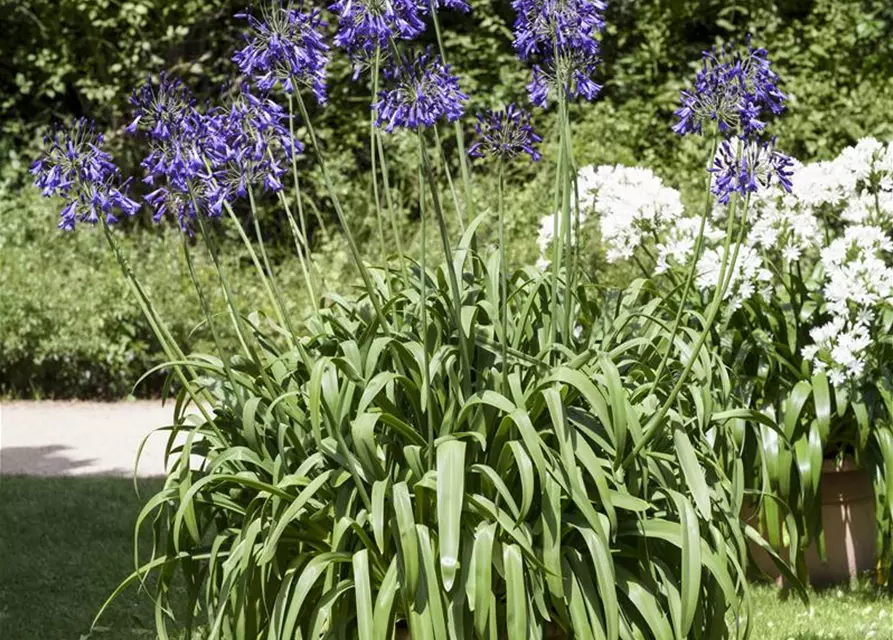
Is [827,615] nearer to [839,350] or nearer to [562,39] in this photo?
[839,350]

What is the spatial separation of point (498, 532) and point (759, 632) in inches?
59.5

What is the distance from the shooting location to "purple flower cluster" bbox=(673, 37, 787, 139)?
307 cm

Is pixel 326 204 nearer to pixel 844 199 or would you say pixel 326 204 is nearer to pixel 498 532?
pixel 844 199

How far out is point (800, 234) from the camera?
4738 millimetres

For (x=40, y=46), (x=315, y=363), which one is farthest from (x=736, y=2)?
(x=315, y=363)

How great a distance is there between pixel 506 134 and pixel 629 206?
4.68 ft

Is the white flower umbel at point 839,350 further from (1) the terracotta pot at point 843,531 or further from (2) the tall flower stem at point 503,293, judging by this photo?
(2) the tall flower stem at point 503,293

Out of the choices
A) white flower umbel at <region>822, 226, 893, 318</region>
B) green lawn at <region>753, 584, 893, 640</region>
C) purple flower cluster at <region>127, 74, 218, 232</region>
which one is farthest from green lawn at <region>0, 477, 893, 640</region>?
purple flower cluster at <region>127, 74, 218, 232</region>

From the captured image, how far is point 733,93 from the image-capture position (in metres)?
3.08

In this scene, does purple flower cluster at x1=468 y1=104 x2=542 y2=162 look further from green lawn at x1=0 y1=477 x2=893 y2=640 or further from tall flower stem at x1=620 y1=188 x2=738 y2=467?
green lawn at x1=0 y1=477 x2=893 y2=640

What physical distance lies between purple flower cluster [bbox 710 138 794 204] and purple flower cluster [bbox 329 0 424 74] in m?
0.77

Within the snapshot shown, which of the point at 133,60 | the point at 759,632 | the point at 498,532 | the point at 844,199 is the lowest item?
the point at 759,632

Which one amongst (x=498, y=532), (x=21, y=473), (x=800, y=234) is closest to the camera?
(x=498, y=532)

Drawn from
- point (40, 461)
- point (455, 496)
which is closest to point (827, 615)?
point (455, 496)
